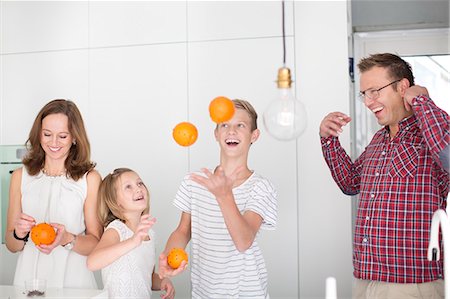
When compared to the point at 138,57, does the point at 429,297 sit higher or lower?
lower

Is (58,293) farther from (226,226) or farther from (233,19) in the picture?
(233,19)

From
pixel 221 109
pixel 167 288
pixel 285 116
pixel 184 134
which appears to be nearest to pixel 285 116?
pixel 285 116

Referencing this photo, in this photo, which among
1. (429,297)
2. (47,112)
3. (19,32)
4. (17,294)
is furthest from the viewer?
(19,32)

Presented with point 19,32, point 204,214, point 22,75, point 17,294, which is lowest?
point 17,294

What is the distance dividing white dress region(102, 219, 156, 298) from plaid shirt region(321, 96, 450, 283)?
623mm

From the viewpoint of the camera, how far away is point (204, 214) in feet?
5.58

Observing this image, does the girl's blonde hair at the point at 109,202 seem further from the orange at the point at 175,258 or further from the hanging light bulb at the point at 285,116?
the hanging light bulb at the point at 285,116

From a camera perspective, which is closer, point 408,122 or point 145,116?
point 408,122

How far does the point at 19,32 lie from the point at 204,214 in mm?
1277

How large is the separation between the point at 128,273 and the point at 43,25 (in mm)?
1231

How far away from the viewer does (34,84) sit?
2404 millimetres

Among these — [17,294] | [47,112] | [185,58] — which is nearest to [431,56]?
[185,58]

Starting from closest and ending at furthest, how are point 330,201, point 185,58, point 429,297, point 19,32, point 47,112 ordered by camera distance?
point 429,297 < point 47,112 < point 330,201 < point 185,58 < point 19,32

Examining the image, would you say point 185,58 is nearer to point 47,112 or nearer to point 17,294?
point 47,112
